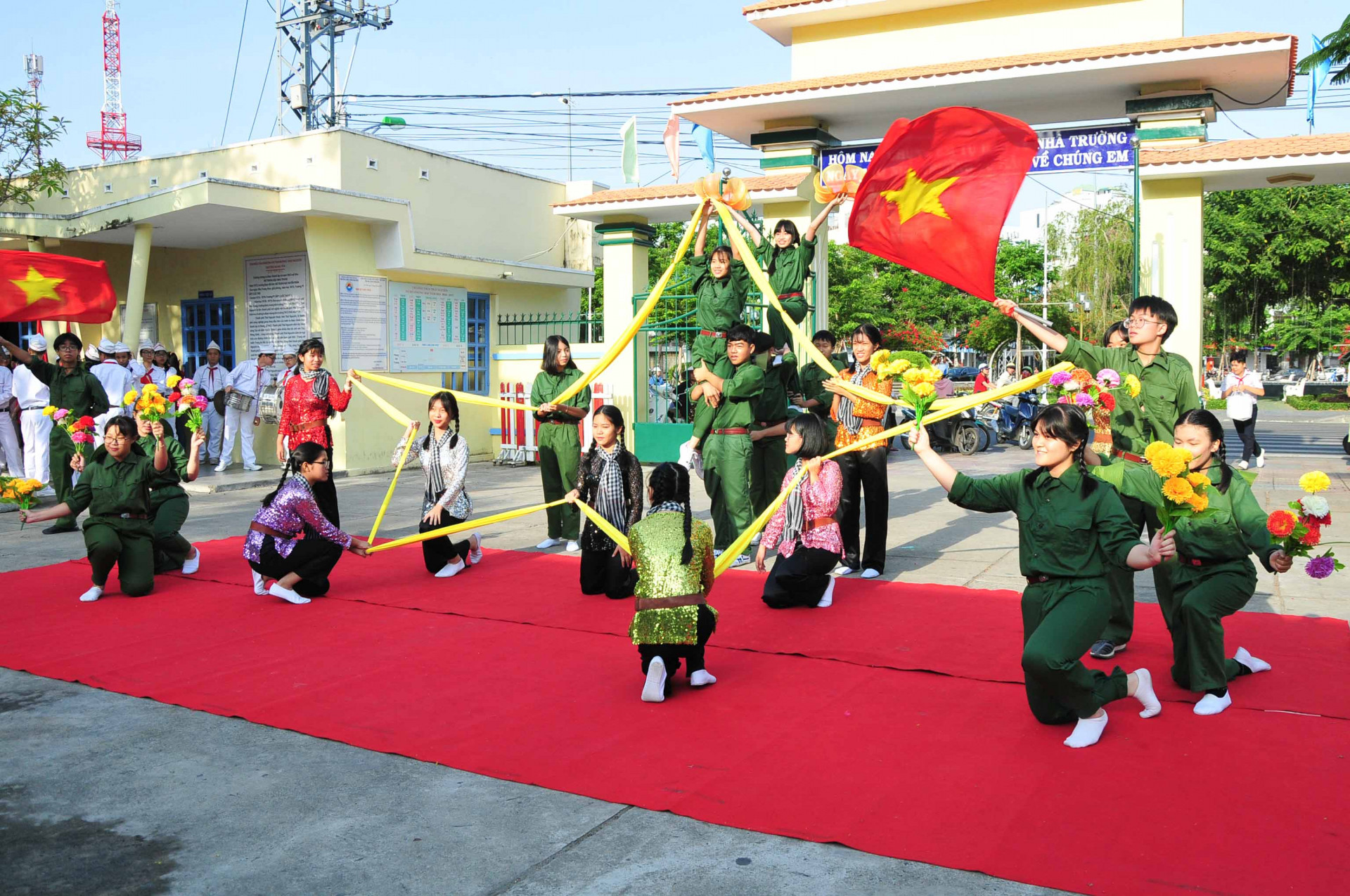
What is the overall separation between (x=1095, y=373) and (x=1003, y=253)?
118 ft

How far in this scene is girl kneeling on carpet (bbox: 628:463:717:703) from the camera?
4410 mm

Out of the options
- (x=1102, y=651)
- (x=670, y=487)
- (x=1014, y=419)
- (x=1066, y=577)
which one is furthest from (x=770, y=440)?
(x=1014, y=419)

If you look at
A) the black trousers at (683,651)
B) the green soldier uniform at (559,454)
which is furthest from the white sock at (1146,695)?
the green soldier uniform at (559,454)

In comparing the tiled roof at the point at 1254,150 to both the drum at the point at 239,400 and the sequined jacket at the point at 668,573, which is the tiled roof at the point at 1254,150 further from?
the drum at the point at 239,400

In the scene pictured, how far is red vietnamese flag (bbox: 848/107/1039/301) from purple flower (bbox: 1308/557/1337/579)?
1.89 metres

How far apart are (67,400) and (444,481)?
3.84 meters

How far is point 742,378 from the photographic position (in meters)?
6.93

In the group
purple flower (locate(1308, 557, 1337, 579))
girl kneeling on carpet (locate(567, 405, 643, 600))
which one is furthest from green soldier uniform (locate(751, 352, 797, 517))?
purple flower (locate(1308, 557, 1337, 579))

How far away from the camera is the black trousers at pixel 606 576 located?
6.18m

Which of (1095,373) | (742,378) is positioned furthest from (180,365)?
(1095,373)

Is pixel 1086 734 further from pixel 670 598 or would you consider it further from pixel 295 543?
pixel 295 543

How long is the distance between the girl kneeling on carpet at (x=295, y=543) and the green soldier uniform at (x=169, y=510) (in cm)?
93

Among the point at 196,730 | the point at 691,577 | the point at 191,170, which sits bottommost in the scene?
the point at 196,730

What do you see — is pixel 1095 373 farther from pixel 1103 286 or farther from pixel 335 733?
pixel 1103 286
